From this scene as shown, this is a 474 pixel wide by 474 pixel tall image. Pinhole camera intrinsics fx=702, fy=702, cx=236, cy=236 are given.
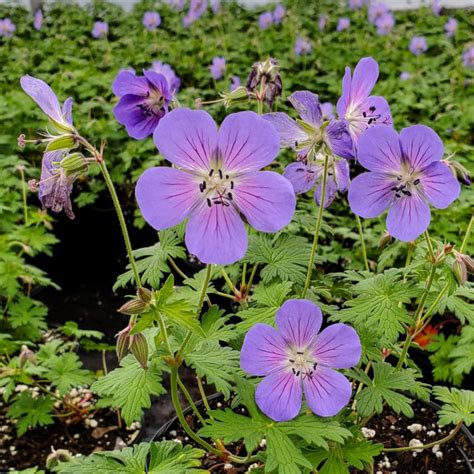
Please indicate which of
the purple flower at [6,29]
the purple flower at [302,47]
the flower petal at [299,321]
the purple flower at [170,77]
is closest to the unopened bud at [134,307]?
the flower petal at [299,321]

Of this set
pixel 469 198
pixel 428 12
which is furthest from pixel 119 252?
pixel 428 12

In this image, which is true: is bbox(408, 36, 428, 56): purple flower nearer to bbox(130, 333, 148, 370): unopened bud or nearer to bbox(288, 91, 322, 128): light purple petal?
bbox(288, 91, 322, 128): light purple petal

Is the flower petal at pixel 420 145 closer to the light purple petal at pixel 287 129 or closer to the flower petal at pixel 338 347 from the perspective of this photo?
the light purple petal at pixel 287 129

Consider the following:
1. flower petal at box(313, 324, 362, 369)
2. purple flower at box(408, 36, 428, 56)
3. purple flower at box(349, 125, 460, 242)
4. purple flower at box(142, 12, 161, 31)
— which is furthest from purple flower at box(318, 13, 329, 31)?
flower petal at box(313, 324, 362, 369)

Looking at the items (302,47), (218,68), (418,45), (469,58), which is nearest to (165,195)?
(218,68)

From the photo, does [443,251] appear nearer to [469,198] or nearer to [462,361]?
[462,361]

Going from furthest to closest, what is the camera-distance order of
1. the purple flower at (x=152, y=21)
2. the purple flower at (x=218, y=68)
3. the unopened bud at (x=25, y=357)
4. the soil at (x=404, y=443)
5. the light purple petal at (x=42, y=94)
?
the purple flower at (x=152, y=21)
the purple flower at (x=218, y=68)
the unopened bud at (x=25, y=357)
the soil at (x=404, y=443)
the light purple petal at (x=42, y=94)
